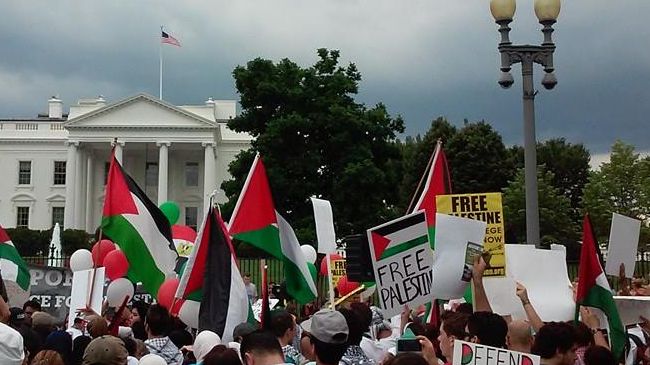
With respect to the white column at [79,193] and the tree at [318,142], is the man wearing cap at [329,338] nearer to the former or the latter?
the tree at [318,142]

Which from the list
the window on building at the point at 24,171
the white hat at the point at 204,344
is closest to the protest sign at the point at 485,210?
the white hat at the point at 204,344

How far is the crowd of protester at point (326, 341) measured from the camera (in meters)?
4.46

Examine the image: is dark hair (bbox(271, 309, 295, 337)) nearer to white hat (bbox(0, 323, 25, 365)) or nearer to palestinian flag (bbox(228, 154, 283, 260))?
white hat (bbox(0, 323, 25, 365))

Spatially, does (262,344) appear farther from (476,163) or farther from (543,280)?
(476,163)

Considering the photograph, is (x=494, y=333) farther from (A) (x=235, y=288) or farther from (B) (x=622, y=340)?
(A) (x=235, y=288)

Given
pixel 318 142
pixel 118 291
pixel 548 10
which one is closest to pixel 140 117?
pixel 318 142

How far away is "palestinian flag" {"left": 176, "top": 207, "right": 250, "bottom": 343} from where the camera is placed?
7090mm

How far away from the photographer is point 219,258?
7590 millimetres

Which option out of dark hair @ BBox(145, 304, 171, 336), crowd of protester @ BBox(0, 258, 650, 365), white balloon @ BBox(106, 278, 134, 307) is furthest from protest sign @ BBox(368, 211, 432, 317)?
white balloon @ BBox(106, 278, 134, 307)

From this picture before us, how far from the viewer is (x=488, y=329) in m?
5.11

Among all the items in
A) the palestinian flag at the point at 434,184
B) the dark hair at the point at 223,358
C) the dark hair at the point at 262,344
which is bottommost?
the dark hair at the point at 223,358

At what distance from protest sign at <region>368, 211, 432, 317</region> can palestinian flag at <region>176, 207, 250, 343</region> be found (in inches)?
45.0

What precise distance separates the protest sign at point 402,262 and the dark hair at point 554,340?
7.18ft

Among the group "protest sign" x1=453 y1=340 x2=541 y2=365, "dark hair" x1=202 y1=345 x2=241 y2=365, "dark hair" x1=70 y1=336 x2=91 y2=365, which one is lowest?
"dark hair" x1=70 y1=336 x2=91 y2=365
